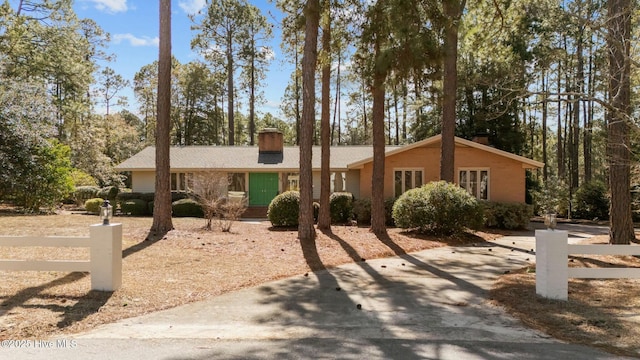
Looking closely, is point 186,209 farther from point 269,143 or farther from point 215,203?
point 215,203

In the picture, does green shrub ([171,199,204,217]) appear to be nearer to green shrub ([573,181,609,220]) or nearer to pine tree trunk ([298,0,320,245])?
pine tree trunk ([298,0,320,245])

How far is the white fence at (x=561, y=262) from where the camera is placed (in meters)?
5.79

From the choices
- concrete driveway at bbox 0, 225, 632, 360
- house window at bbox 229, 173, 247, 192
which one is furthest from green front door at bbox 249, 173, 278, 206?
concrete driveway at bbox 0, 225, 632, 360

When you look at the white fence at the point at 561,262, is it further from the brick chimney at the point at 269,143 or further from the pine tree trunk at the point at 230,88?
the pine tree trunk at the point at 230,88

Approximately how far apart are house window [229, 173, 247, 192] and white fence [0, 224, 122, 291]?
17518 millimetres

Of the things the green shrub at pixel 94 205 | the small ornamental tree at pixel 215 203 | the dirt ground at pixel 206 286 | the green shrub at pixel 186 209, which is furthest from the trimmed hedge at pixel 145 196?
the dirt ground at pixel 206 286

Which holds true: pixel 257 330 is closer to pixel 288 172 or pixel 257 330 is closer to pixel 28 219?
pixel 28 219

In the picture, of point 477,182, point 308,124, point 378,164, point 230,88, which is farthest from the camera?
point 230,88

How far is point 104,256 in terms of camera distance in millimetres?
5844

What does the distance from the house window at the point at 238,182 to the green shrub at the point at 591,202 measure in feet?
60.3

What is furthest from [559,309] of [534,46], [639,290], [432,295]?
[534,46]

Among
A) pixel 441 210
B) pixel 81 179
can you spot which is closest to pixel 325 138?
pixel 441 210

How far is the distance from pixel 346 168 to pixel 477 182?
622 centimetres

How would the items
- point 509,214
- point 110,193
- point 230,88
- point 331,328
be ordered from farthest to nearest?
point 230,88 < point 110,193 < point 509,214 < point 331,328
